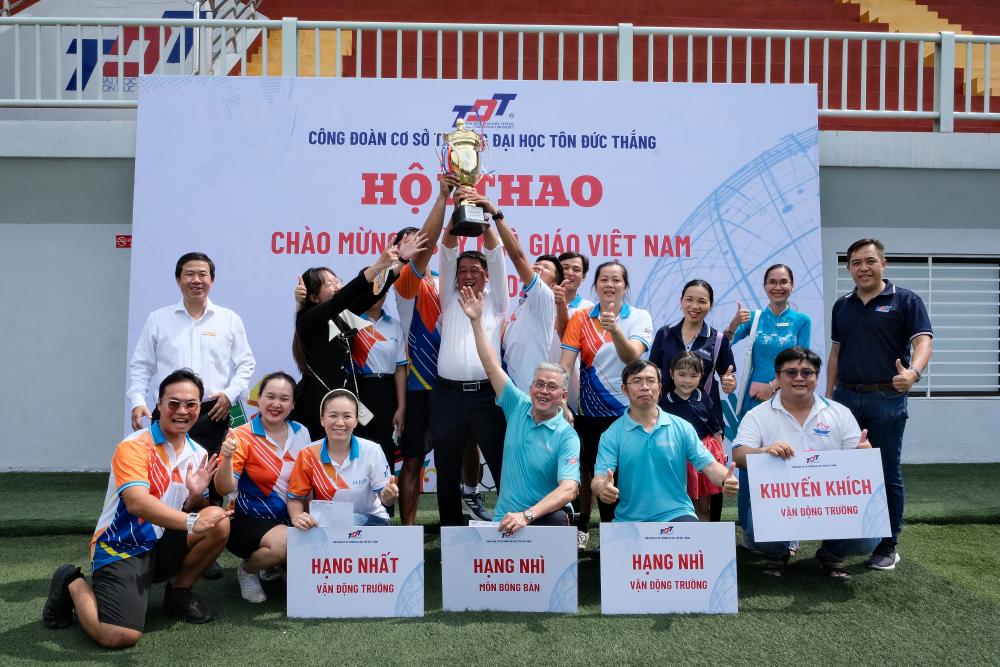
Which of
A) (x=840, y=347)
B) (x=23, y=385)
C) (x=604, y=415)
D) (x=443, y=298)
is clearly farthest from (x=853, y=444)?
(x=23, y=385)

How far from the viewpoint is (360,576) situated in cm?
337

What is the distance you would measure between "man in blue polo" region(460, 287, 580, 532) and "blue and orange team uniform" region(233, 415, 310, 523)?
3.06 ft

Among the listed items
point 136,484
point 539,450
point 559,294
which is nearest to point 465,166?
point 559,294

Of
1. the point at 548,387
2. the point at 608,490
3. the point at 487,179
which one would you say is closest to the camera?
the point at 608,490

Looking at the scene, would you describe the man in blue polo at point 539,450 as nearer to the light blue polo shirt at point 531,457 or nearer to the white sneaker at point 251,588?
the light blue polo shirt at point 531,457

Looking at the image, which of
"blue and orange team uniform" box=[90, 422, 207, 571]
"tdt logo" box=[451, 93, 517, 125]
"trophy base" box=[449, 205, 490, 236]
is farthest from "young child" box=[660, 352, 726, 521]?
"tdt logo" box=[451, 93, 517, 125]

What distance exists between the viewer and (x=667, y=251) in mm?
6004

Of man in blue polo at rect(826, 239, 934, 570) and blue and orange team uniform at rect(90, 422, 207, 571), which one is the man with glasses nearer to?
man in blue polo at rect(826, 239, 934, 570)

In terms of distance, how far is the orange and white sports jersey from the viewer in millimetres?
3613

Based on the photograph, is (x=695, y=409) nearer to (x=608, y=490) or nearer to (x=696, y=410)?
(x=696, y=410)

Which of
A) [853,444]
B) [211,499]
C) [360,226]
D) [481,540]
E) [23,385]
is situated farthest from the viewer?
[23,385]

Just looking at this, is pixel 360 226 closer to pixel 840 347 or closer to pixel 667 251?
pixel 667 251

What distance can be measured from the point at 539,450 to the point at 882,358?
1728 mm

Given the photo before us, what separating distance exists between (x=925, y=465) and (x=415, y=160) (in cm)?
456
